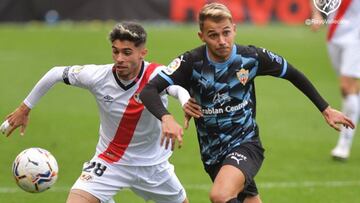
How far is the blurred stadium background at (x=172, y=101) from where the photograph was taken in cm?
955

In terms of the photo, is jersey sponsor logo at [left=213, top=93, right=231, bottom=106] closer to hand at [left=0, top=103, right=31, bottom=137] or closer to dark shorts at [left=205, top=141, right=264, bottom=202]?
dark shorts at [left=205, top=141, right=264, bottom=202]

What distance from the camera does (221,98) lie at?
686 cm

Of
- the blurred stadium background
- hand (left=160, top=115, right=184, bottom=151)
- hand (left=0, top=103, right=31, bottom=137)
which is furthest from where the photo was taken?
the blurred stadium background

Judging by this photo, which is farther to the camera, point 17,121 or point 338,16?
point 338,16

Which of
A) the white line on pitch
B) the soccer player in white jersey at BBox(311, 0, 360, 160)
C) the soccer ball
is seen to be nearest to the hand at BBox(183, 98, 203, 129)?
the soccer ball

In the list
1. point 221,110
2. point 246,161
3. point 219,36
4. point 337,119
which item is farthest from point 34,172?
point 337,119

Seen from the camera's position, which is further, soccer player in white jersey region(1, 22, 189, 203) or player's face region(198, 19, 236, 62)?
soccer player in white jersey region(1, 22, 189, 203)

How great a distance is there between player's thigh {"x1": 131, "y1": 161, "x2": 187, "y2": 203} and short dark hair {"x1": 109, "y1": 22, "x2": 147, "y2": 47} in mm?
1078

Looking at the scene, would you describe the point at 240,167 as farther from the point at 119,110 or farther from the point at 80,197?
the point at 80,197

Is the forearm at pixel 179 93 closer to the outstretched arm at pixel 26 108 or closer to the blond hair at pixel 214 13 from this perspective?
the blond hair at pixel 214 13

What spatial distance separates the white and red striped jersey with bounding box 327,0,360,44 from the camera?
11.2 metres

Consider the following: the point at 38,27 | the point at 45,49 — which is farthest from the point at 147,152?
the point at 38,27

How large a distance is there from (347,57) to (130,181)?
479 centimetres

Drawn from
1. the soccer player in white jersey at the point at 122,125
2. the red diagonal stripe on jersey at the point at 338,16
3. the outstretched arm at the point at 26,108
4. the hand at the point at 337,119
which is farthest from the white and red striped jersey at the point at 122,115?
the red diagonal stripe on jersey at the point at 338,16
